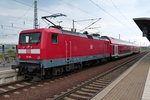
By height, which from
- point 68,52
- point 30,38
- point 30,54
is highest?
point 30,38

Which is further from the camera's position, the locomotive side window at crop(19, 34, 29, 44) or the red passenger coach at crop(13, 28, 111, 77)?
the locomotive side window at crop(19, 34, 29, 44)

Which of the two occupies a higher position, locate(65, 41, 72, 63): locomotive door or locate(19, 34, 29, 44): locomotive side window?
locate(19, 34, 29, 44): locomotive side window

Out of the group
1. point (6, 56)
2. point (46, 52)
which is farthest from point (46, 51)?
point (6, 56)

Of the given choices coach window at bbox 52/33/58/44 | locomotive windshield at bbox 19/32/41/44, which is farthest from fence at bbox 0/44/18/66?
coach window at bbox 52/33/58/44

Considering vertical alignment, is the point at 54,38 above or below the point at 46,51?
above

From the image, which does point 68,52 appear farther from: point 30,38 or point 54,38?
point 30,38

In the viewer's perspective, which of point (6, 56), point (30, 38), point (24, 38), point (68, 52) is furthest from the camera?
point (6, 56)

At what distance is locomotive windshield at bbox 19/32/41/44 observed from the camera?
8464 millimetres

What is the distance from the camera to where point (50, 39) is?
8.58m

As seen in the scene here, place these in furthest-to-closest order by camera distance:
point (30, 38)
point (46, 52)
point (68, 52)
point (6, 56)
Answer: point (6, 56) → point (68, 52) → point (30, 38) → point (46, 52)

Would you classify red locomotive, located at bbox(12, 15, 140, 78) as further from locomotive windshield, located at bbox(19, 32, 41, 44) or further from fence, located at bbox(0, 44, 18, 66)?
fence, located at bbox(0, 44, 18, 66)

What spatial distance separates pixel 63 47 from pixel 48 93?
3.97 meters

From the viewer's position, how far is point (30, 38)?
888 cm

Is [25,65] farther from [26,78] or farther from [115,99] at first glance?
[115,99]
